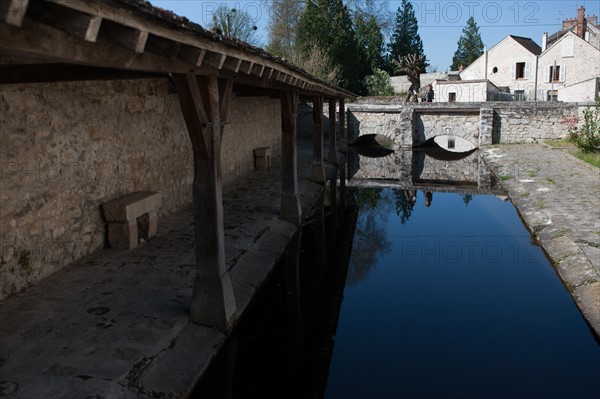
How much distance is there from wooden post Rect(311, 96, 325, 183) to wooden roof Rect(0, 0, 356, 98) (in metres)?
8.13

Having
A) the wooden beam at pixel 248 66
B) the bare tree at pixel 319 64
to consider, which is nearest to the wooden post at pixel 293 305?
the wooden beam at pixel 248 66

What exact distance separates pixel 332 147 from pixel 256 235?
32.9 ft

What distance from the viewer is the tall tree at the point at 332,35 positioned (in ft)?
106

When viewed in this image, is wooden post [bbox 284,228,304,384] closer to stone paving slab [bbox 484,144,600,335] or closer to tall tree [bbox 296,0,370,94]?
stone paving slab [bbox 484,144,600,335]

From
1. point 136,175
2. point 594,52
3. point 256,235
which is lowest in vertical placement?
point 256,235

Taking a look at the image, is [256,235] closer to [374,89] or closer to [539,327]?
[539,327]

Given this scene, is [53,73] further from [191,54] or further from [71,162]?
[191,54]

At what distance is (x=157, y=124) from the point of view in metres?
8.38

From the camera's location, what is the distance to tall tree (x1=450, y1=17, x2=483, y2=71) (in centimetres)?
6044

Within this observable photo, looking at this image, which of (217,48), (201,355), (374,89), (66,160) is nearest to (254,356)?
(201,355)

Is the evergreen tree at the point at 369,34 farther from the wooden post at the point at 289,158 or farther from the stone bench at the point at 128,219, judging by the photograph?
the stone bench at the point at 128,219

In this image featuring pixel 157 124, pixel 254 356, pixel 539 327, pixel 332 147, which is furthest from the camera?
pixel 332 147

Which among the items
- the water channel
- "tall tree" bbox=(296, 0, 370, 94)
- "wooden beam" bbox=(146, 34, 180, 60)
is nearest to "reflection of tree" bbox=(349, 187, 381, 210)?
the water channel

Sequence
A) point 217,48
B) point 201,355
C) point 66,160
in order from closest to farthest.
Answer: point 217,48
point 201,355
point 66,160
